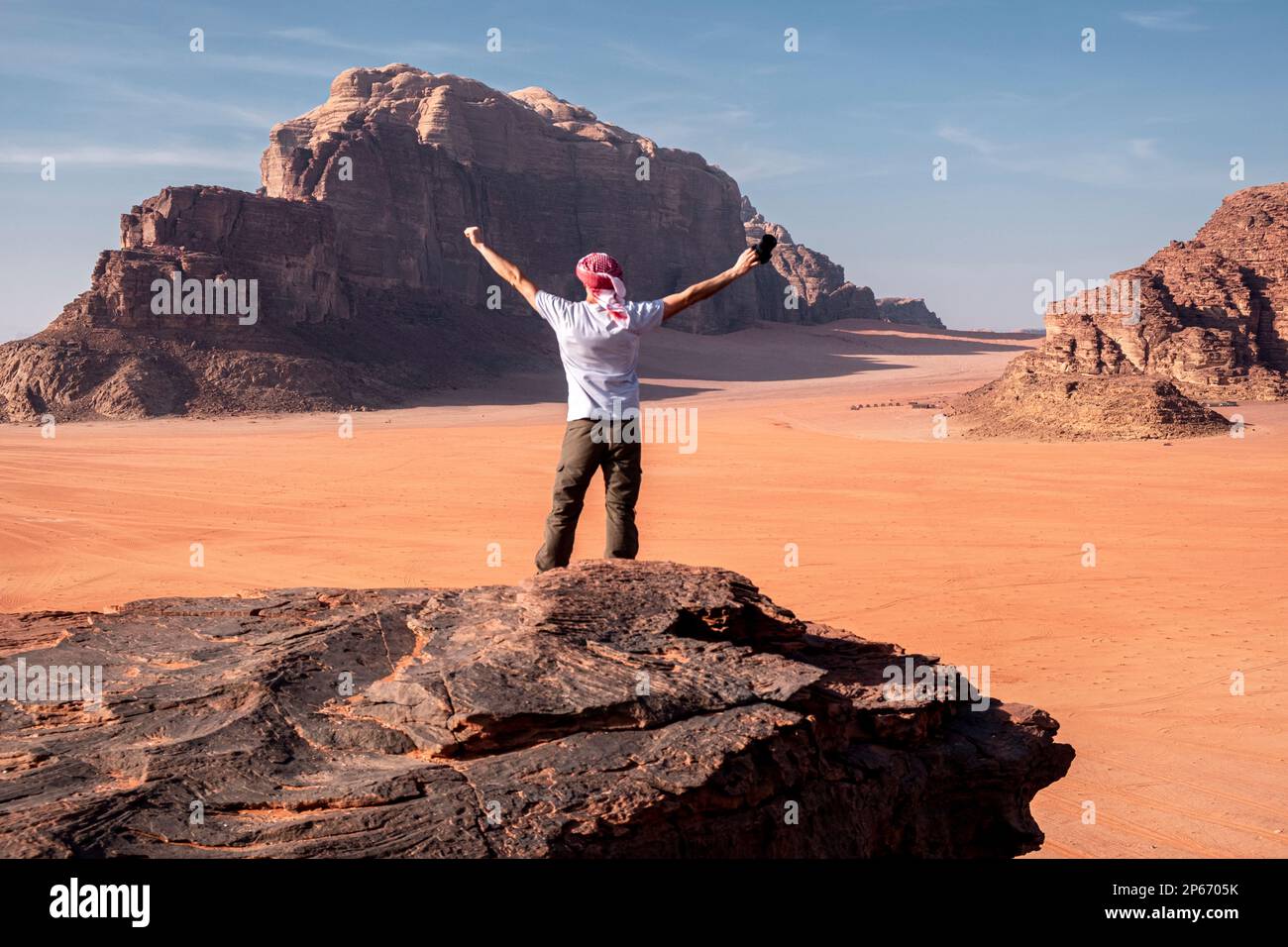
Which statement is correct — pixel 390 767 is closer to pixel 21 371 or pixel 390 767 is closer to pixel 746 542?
pixel 746 542

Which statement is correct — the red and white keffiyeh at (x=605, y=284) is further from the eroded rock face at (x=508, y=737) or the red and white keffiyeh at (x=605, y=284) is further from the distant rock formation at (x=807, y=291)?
the distant rock formation at (x=807, y=291)

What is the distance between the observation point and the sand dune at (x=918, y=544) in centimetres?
805

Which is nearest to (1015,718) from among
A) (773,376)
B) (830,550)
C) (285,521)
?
(830,550)

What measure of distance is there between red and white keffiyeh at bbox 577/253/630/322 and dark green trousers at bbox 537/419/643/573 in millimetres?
608

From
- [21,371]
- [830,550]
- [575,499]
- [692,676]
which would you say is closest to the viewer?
[692,676]

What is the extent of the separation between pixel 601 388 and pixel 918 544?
10242 mm

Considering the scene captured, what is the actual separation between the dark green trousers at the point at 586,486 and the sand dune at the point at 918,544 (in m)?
3.14

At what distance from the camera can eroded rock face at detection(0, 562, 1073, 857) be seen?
347cm

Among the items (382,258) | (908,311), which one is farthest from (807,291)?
(382,258)

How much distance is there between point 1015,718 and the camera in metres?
5.69

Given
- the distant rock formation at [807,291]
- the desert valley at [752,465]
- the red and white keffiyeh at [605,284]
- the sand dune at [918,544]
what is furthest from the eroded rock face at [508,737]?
the distant rock formation at [807,291]

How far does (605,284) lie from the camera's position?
5809 millimetres

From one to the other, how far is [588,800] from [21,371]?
157 ft

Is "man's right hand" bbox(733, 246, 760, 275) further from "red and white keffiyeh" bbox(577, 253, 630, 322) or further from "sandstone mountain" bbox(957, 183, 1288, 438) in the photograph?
"sandstone mountain" bbox(957, 183, 1288, 438)
